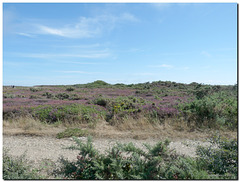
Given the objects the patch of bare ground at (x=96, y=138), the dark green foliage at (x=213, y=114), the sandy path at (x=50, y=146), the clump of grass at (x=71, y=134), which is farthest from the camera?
the dark green foliage at (x=213, y=114)

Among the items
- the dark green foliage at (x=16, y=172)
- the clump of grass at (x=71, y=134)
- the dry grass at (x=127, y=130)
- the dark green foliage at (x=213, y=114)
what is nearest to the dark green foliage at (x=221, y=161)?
the dry grass at (x=127, y=130)

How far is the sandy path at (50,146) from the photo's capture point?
5215 mm

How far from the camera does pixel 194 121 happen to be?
8.25 meters

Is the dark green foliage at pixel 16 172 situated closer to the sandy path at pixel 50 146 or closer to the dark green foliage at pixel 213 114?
the sandy path at pixel 50 146

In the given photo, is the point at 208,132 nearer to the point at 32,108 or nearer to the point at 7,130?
the point at 7,130

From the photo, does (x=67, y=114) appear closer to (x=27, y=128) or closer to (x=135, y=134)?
(x=27, y=128)

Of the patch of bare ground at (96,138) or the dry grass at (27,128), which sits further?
the dry grass at (27,128)

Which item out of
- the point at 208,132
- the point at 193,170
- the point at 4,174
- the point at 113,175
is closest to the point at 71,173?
the point at 113,175

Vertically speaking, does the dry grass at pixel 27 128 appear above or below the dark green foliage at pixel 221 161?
below

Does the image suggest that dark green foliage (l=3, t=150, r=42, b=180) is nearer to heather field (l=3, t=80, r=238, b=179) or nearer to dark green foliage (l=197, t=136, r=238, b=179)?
heather field (l=3, t=80, r=238, b=179)

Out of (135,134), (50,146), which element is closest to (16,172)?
(50,146)

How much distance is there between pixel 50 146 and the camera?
6.14m

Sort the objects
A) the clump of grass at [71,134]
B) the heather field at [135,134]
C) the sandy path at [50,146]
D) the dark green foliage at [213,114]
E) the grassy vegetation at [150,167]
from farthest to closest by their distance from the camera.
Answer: the dark green foliage at [213,114] → the clump of grass at [71,134] → the sandy path at [50,146] → the heather field at [135,134] → the grassy vegetation at [150,167]

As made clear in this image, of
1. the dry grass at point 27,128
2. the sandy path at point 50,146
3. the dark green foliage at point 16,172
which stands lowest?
the sandy path at point 50,146
